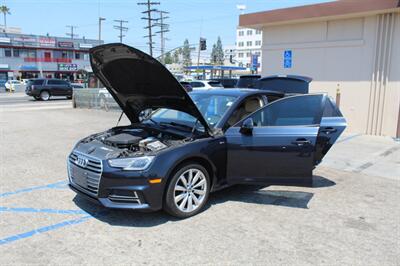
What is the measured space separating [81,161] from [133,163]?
30.8 inches

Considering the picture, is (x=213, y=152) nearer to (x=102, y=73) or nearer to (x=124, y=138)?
(x=124, y=138)

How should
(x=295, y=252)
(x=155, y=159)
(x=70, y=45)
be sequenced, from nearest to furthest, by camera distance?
(x=295, y=252) → (x=155, y=159) → (x=70, y=45)

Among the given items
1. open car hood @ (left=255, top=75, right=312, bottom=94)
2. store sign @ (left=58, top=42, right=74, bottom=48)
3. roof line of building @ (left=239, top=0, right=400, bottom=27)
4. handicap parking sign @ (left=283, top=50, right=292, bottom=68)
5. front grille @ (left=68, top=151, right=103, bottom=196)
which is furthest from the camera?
store sign @ (left=58, top=42, right=74, bottom=48)

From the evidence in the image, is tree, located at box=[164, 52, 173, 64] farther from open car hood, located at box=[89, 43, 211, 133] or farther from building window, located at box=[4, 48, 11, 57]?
open car hood, located at box=[89, 43, 211, 133]

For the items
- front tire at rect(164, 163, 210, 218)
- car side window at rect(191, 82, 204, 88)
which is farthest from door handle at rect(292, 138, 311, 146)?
car side window at rect(191, 82, 204, 88)

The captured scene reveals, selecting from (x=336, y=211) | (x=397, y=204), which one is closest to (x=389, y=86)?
(x=397, y=204)

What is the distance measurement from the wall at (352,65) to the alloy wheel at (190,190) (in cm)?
803

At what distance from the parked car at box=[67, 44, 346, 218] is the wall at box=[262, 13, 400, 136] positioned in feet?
19.3

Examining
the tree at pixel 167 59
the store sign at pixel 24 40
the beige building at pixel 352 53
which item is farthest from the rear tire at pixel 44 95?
the tree at pixel 167 59

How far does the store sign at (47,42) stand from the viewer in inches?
2306

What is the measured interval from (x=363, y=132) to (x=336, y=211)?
7.04m

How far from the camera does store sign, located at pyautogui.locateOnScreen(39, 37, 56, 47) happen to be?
5858cm

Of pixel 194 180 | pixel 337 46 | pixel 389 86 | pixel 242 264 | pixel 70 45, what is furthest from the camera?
pixel 70 45

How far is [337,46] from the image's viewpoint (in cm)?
1082
